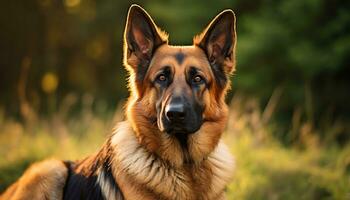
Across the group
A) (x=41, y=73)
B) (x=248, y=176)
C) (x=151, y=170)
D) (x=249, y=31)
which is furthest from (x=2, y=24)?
(x=151, y=170)

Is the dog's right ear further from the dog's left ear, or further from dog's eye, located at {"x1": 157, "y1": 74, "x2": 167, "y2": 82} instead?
the dog's left ear

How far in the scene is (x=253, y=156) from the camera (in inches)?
320

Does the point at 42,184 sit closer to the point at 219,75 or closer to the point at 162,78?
the point at 162,78

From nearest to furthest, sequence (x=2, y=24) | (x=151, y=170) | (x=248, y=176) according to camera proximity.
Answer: (x=151, y=170), (x=248, y=176), (x=2, y=24)

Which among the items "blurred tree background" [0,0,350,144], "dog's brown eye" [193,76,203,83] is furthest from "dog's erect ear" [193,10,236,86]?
"blurred tree background" [0,0,350,144]

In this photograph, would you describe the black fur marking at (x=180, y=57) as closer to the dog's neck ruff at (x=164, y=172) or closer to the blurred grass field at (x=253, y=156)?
the dog's neck ruff at (x=164, y=172)

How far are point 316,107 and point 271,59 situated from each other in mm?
1879

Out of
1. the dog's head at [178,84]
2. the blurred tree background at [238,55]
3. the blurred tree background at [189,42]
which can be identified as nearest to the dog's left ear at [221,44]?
the dog's head at [178,84]

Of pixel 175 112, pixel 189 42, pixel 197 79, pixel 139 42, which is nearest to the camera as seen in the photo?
pixel 175 112

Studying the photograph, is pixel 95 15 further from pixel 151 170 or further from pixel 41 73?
pixel 151 170

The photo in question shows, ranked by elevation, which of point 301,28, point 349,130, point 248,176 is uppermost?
point 301,28

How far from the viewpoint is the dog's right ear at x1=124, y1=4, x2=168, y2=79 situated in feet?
16.7

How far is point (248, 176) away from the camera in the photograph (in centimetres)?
741

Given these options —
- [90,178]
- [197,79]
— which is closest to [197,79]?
[197,79]
